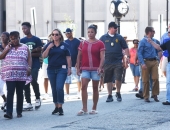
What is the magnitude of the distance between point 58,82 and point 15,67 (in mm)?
953

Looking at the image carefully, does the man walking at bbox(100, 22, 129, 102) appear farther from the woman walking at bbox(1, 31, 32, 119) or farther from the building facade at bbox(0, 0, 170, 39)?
the building facade at bbox(0, 0, 170, 39)

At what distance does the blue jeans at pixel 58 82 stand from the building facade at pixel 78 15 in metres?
49.8

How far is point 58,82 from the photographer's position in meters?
13.9

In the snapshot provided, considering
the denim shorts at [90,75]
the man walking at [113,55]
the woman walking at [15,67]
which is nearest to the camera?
the woman walking at [15,67]

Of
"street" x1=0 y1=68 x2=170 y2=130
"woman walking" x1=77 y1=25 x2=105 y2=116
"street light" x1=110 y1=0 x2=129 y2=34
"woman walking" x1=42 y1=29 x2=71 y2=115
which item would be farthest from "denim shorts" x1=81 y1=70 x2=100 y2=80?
"street light" x1=110 y1=0 x2=129 y2=34

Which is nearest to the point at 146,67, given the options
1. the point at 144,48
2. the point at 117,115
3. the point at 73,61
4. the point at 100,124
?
the point at 144,48

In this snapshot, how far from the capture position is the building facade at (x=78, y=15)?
2547 inches

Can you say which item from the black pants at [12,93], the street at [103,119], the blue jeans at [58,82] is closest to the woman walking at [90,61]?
the blue jeans at [58,82]

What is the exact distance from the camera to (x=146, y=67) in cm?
1695

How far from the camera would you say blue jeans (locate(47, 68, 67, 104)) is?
1392 cm

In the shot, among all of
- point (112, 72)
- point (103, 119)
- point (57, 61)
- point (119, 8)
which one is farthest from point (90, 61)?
point (119, 8)

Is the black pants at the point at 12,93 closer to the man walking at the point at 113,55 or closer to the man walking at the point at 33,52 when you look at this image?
the man walking at the point at 33,52

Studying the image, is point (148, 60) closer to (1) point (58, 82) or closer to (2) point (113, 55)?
→ (2) point (113, 55)

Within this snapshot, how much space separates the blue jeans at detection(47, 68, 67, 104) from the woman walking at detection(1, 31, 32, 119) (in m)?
0.53
